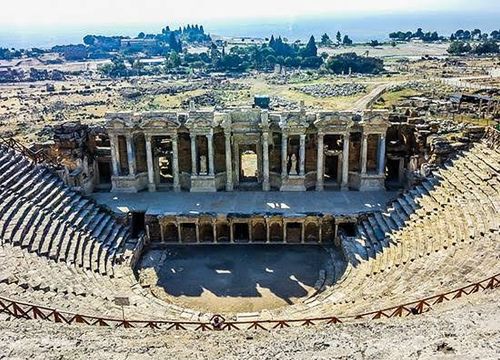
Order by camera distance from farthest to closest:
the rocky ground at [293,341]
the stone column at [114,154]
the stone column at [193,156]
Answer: the stone column at [114,154]
the stone column at [193,156]
the rocky ground at [293,341]

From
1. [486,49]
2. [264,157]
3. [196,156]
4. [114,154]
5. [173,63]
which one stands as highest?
[486,49]

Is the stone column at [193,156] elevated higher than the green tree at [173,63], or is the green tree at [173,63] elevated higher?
the stone column at [193,156]

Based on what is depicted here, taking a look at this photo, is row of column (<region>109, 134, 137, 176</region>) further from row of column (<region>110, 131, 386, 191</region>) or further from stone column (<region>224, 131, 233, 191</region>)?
stone column (<region>224, 131, 233, 191</region>)

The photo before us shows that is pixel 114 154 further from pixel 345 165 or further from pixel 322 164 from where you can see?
pixel 345 165

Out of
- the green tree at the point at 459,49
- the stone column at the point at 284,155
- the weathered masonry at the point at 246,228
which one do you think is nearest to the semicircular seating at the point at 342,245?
the weathered masonry at the point at 246,228

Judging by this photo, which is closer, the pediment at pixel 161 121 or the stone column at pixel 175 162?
the pediment at pixel 161 121

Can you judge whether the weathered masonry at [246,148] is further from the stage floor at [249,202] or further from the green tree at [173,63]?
the green tree at [173,63]

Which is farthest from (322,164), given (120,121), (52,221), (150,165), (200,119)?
(52,221)
